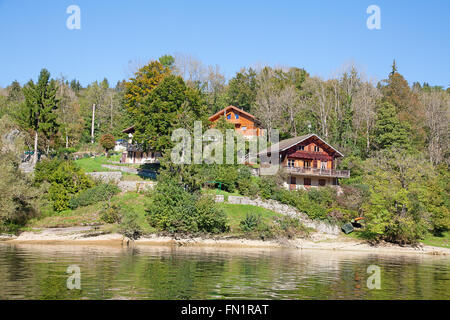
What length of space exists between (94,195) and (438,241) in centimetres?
3939

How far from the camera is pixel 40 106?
2286 inches

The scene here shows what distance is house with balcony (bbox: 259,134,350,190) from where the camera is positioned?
57.0 m

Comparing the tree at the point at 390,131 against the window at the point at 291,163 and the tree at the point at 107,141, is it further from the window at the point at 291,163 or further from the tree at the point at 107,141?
the tree at the point at 107,141

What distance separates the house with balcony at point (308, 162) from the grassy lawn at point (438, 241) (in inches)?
545

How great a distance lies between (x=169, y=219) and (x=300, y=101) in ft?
145

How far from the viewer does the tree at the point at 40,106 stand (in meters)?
57.3

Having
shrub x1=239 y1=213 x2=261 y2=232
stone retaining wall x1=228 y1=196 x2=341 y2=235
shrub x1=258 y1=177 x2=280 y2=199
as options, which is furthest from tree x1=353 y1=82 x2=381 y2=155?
shrub x1=239 y1=213 x2=261 y2=232

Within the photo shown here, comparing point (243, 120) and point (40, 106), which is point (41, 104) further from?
point (243, 120)

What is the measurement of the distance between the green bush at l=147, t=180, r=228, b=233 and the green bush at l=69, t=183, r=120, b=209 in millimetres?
6768

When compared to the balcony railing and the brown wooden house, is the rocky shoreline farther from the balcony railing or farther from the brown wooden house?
the brown wooden house

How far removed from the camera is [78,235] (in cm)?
4059

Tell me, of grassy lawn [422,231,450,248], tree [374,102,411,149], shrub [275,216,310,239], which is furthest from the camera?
tree [374,102,411,149]
